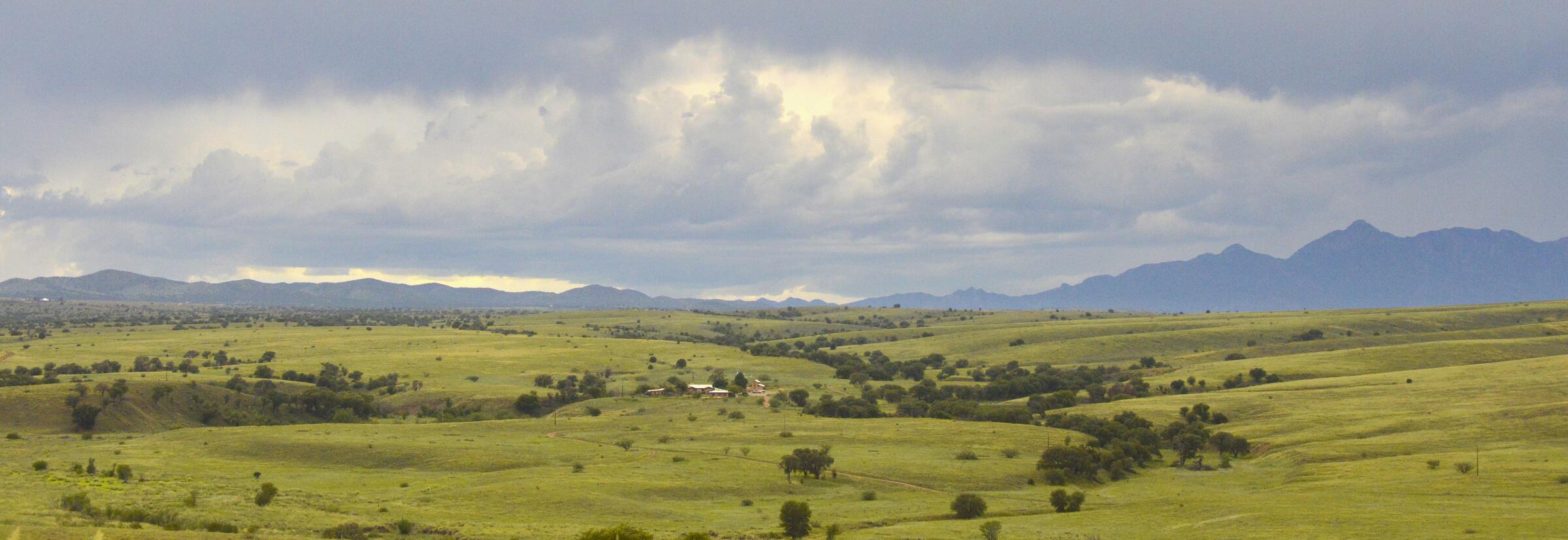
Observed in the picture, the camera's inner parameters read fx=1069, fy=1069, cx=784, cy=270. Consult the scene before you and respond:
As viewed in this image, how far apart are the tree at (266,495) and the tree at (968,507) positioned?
4296cm

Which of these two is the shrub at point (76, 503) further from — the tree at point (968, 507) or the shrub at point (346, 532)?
the tree at point (968, 507)

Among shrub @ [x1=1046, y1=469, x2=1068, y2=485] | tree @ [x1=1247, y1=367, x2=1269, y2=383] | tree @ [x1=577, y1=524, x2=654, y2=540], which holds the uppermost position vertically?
tree @ [x1=1247, y1=367, x2=1269, y2=383]

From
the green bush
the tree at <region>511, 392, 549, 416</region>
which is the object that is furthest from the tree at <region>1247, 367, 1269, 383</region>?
the green bush

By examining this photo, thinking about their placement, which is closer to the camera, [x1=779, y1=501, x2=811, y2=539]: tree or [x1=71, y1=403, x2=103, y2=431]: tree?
[x1=779, y1=501, x2=811, y2=539]: tree

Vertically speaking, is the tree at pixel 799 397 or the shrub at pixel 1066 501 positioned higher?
the tree at pixel 799 397

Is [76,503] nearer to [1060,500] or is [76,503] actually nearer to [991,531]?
[991,531]

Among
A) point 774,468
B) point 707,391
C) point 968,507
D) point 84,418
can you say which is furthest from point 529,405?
point 968,507

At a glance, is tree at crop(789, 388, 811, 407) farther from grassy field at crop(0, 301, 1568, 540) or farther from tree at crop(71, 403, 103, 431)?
tree at crop(71, 403, 103, 431)

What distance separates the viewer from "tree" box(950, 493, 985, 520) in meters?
70.8

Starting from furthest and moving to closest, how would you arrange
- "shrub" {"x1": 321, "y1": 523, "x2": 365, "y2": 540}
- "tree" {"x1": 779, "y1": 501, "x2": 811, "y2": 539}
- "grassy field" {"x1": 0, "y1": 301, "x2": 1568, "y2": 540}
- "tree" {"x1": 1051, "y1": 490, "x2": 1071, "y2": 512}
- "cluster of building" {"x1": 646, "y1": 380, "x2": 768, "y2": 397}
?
"cluster of building" {"x1": 646, "y1": 380, "x2": 768, "y2": 397}
"tree" {"x1": 1051, "y1": 490, "x2": 1071, "y2": 512}
"tree" {"x1": 779, "y1": 501, "x2": 811, "y2": 539}
"grassy field" {"x1": 0, "y1": 301, "x2": 1568, "y2": 540}
"shrub" {"x1": 321, "y1": 523, "x2": 365, "y2": 540}

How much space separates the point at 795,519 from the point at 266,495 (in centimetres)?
3204

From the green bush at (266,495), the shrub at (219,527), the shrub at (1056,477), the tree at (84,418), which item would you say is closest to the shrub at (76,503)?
the shrub at (219,527)

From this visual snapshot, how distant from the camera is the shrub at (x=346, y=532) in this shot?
5491 cm

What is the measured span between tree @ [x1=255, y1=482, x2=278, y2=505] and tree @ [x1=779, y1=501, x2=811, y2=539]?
1212 inches
